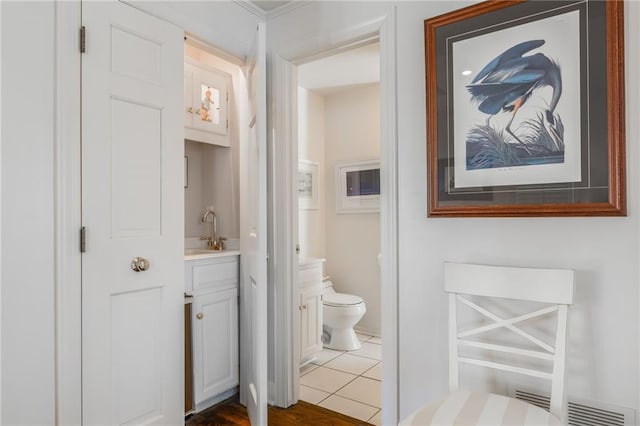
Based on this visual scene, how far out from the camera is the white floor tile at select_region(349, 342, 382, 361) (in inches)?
128

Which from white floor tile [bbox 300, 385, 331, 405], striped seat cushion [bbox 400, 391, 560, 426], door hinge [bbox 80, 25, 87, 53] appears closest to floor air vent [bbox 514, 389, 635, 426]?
striped seat cushion [bbox 400, 391, 560, 426]

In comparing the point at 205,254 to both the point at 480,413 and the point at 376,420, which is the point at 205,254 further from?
the point at 480,413

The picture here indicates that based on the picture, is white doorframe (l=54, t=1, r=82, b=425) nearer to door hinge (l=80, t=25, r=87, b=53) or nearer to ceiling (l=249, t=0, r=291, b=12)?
door hinge (l=80, t=25, r=87, b=53)

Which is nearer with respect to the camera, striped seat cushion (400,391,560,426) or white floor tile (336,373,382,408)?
striped seat cushion (400,391,560,426)

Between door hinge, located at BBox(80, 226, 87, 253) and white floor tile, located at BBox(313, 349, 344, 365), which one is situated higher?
door hinge, located at BBox(80, 226, 87, 253)

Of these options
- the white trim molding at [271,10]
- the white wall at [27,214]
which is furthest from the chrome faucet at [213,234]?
the white trim molding at [271,10]

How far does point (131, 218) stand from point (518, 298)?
1708mm

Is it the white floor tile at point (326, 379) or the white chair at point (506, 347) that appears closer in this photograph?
the white chair at point (506, 347)

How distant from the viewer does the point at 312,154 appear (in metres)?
4.02

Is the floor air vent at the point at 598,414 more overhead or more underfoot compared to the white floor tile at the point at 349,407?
more overhead

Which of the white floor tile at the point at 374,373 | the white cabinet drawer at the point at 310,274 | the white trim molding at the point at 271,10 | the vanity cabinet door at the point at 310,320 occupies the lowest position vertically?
the white floor tile at the point at 374,373

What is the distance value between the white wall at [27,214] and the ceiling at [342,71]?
73.6 inches

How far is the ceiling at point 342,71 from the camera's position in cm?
313

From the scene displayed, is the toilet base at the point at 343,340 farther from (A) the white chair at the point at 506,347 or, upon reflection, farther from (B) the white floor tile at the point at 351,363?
(A) the white chair at the point at 506,347
